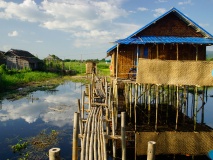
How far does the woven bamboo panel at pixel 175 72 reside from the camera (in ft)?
40.4

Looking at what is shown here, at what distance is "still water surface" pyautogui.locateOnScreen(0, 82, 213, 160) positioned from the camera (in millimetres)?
12685

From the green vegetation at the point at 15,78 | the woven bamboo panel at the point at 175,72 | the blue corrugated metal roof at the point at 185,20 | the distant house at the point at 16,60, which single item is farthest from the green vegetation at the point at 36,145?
the distant house at the point at 16,60

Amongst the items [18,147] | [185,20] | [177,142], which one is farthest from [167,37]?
[18,147]

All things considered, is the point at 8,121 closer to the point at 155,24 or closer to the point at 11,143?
the point at 11,143

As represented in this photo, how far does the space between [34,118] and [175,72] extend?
1238 cm

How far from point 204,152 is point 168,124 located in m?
3.56

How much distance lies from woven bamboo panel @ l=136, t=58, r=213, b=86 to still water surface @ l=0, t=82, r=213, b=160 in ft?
20.2

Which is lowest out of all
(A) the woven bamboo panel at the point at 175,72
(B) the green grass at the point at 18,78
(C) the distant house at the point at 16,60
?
(B) the green grass at the point at 18,78

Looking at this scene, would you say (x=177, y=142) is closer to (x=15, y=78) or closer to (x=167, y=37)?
(x=167, y=37)

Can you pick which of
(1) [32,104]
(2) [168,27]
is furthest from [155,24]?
(1) [32,104]

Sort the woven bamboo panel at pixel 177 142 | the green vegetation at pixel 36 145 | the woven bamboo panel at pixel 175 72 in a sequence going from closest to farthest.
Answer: the green vegetation at pixel 36 145, the woven bamboo panel at pixel 175 72, the woven bamboo panel at pixel 177 142

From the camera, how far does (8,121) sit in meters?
18.3

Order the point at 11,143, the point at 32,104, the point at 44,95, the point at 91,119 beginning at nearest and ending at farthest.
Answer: the point at 91,119
the point at 11,143
the point at 32,104
the point at 44,95

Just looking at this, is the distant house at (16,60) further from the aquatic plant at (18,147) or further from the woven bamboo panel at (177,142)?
the woven bamboo panel at (177,142)
